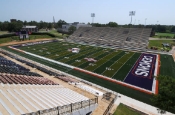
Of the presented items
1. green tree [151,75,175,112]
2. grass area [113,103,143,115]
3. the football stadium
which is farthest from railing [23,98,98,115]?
green tree [151,75,175,112]

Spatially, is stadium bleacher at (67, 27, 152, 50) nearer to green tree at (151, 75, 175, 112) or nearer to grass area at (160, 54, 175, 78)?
grass area at (160, 54, 175, 78)

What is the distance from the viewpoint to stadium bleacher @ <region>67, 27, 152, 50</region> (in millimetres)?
45656

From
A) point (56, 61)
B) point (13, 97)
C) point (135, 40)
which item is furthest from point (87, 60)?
point (135, 40)

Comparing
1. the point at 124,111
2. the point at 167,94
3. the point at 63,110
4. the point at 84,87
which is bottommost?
the point at 124,111

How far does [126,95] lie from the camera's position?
1622 centimetres

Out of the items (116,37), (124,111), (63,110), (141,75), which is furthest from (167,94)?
(116,37)

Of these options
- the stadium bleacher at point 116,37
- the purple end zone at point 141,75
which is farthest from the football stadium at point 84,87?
the stadium bleacher at point 116,37

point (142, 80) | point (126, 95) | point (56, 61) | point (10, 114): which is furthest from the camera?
point (56, 61)

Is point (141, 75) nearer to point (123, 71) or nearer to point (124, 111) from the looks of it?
point (123, 71)

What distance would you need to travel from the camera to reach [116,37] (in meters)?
52.7

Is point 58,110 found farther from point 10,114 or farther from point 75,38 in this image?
point 75,38

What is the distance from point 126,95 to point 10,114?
13.4 metres

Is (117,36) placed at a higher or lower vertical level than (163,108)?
higher

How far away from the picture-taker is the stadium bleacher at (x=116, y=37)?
4566 centimetres
